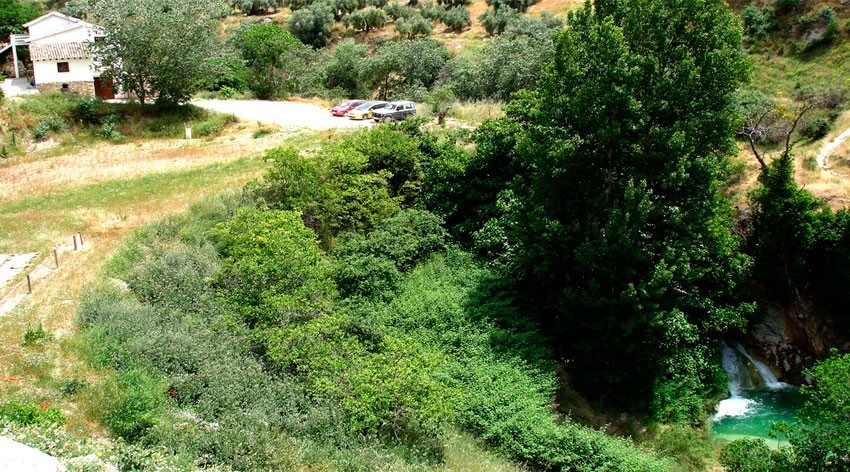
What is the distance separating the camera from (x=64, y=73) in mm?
46500

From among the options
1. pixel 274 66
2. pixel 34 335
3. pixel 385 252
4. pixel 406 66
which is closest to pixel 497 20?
pixel 406 66

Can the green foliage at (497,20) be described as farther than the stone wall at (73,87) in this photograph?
Yes

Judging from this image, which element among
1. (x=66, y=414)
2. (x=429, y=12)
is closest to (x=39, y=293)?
(x=66, y=414)

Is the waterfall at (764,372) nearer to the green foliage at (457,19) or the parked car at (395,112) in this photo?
the parked car at (395,112)

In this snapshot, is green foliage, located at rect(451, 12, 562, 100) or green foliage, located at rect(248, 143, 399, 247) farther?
green foliage, located at rect(451, 12, 562, 100)

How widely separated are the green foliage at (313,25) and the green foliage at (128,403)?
65.2 meters

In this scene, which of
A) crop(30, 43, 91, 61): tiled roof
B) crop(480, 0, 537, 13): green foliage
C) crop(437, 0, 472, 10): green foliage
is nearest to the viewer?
crop(30, 43, 91, 61): tiled roof

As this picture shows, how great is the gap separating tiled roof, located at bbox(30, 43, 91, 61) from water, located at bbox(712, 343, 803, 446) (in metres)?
44.0

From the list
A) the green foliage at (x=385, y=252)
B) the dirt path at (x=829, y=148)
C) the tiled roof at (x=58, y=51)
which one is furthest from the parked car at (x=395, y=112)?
the dirt path at (x=829, y=148)

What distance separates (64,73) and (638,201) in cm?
4232

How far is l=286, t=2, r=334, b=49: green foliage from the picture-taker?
3012 inches

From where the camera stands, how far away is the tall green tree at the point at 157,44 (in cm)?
4062

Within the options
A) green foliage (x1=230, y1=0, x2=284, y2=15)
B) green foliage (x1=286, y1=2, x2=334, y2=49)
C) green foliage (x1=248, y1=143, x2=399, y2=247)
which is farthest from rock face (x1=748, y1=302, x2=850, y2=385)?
green foliage (x1=230, y1=0, x2=284, y2=15)

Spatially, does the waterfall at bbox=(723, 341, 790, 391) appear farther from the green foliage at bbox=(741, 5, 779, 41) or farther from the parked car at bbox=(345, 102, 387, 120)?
the green foliage at bbox=(741, 5, 779, 41)
